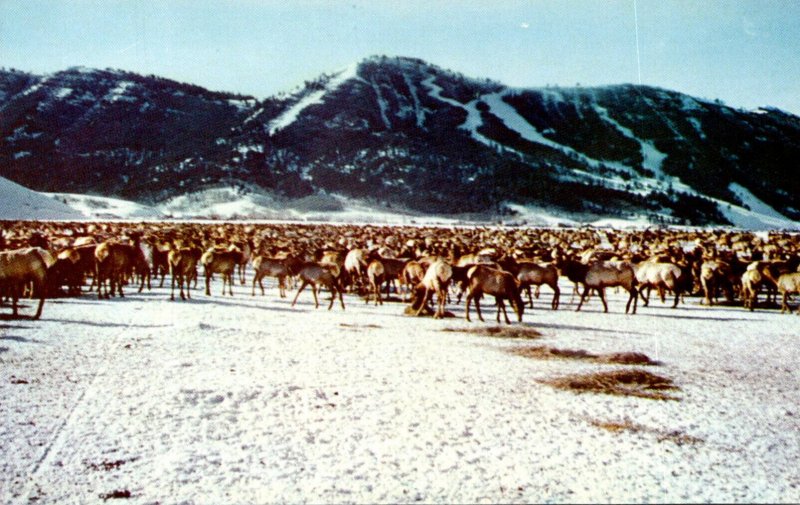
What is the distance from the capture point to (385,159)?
148m

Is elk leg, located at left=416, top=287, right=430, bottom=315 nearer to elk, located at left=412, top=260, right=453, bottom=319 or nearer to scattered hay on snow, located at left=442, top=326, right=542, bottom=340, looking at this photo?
elk, located at left=412, top=260, right=453, bottom=319

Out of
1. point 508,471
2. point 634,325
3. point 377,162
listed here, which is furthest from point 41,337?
point 377,162

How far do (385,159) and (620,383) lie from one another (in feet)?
461

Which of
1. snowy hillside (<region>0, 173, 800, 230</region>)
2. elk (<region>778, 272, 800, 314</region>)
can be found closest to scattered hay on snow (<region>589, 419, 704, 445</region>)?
elk (<region>778, 272, 800, 314</region>)

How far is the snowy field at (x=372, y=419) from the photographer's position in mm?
5719

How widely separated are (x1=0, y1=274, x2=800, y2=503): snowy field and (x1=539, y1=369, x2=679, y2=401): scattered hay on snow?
20cm

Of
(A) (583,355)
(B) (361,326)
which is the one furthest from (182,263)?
(A) (583,355)

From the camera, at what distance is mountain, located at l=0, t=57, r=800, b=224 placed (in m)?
131

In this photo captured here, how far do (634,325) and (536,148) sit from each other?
165869 mm

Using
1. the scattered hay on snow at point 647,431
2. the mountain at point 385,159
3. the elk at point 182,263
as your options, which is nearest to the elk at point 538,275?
the elk at point 182,263

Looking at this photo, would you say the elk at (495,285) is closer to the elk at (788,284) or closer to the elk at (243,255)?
the elk at (788,284)

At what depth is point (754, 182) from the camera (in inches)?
6870

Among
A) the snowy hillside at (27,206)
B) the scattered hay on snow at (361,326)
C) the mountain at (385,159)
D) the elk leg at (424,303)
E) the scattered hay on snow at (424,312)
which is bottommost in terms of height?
the scattered hay on snow at (361,326)

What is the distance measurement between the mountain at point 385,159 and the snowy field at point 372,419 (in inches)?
4256
